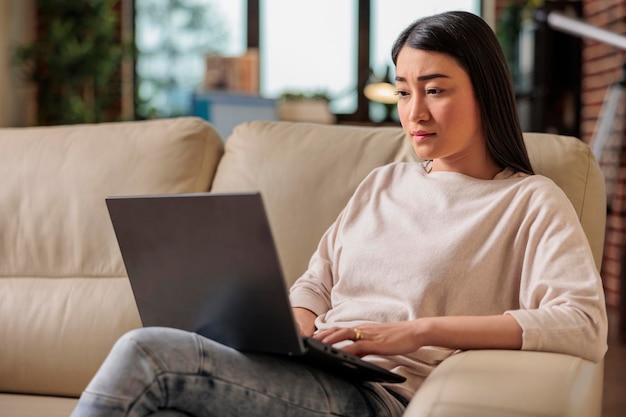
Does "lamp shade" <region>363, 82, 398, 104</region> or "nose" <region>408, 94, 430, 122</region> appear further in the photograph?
"lamp shade" <region>363, 82, 398, 104</region>

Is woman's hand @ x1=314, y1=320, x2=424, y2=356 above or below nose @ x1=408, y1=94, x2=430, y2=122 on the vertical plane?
below

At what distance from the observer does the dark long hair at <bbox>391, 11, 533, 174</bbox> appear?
1.69m

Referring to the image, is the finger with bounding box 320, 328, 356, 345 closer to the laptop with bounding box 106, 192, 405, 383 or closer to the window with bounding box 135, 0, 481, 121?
the laptop with bounding box 106, 192, 405, 383

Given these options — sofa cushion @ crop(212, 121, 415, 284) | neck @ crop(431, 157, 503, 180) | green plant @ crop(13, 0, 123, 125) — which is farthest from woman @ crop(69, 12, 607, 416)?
green plant @ crop(13, 0, 123, 125)

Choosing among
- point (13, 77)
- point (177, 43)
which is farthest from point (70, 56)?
point (177, 43)

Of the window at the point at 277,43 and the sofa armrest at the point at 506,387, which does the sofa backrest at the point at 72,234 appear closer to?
the sofa armrest at the point at 506,387

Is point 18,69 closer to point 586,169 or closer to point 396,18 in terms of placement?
point 396,18

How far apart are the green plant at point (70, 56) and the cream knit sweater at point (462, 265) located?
16.8 feet

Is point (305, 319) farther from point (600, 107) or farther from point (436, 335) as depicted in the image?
point (600, 107)

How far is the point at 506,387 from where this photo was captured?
1307 millimetres

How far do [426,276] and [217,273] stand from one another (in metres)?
0.42

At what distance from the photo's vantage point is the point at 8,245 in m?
2.31

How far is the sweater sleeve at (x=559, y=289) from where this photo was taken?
1.47 metres

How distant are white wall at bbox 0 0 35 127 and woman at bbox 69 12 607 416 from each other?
17.6ft
